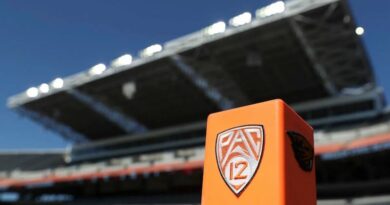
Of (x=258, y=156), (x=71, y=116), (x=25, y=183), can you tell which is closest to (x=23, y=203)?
(x=25, y=183)

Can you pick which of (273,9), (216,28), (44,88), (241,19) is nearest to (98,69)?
(44,88)

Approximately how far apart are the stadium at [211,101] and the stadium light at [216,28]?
0.24ft

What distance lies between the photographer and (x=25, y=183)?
3350 centimetres

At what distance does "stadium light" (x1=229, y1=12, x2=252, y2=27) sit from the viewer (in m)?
25.7

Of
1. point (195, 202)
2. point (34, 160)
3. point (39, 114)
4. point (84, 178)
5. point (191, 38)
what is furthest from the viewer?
point (34, 160)

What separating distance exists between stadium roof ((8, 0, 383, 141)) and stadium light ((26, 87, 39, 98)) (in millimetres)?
86

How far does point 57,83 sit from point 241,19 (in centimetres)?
1795

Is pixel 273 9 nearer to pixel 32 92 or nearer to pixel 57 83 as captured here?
pixel 57 83

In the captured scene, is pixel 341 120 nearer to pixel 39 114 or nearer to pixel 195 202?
pixel 195 202

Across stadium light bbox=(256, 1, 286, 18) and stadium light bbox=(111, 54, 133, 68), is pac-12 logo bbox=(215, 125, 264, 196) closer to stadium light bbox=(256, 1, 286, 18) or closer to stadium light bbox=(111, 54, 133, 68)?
stadium light bbox=(256, 1, 286, 18)

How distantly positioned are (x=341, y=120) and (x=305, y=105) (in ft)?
10.2

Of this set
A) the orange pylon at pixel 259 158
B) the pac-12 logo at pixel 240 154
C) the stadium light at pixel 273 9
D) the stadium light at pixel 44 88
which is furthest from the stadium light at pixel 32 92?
the pac-12 logo at pixel 240 154

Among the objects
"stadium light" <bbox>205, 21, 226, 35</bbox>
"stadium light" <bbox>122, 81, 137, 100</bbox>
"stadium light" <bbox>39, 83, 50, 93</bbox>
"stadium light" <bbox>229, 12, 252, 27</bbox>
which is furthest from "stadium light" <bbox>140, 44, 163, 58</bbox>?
"stadium light" <bbox>39, 83, 50, 93</bbox>

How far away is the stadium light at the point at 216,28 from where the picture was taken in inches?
1048
